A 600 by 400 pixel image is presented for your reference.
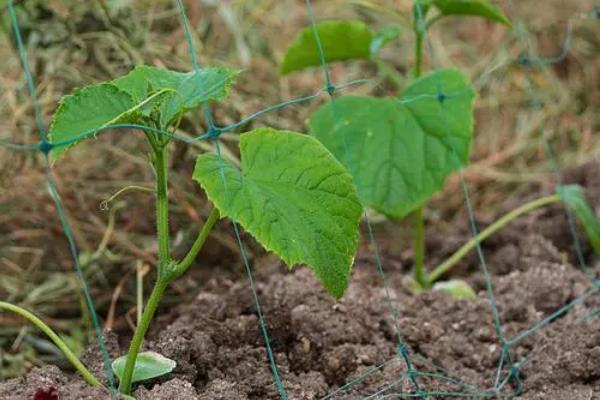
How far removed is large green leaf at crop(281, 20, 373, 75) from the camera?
181cm

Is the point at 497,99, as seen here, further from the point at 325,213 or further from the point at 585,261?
the point at 325,213

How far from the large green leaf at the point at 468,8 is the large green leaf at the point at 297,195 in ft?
1.89

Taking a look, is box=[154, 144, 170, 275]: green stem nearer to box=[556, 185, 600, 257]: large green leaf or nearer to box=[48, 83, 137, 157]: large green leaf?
box=[48, 83, 137, 157]: large green leaf

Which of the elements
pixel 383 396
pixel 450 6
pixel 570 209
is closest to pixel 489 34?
pixel 570 209

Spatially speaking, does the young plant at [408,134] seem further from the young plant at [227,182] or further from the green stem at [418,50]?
the young plant at [227,182]

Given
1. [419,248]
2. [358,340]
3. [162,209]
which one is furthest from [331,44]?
[162,209]

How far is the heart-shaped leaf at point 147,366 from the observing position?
134 centimetres

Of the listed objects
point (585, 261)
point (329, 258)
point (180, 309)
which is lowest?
point (585, 261)

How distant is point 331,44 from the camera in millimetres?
1847

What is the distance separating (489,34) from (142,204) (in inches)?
57.8

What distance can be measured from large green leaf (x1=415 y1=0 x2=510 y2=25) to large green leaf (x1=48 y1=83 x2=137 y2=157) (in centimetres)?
73

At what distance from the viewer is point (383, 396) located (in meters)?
1.46

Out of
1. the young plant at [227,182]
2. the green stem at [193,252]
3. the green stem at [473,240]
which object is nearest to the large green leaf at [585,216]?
the green stem at [473,240]

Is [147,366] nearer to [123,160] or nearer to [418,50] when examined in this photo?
[418,50]
